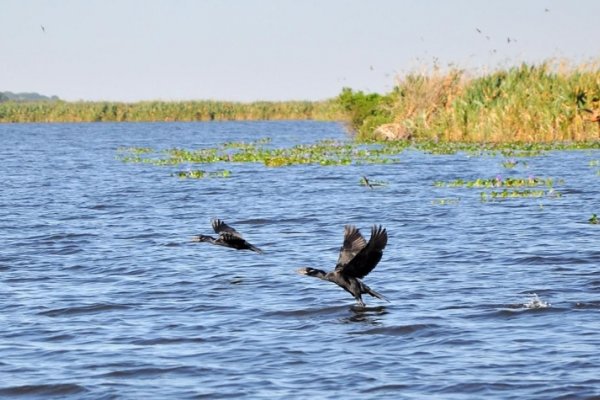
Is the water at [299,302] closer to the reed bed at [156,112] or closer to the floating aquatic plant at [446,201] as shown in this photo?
the floating aquatic plant at [446,201]

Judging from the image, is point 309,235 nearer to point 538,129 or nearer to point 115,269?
point 115,269

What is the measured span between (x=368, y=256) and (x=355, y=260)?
0.20 meters

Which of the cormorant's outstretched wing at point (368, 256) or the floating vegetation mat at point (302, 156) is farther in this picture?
the floating vegetation mat at point (302, 156)

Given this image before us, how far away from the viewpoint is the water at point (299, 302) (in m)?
10.1

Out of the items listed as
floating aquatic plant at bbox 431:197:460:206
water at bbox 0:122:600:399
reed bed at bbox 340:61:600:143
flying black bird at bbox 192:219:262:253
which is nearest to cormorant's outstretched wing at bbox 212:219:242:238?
flying black bird at bbox 192:219:262:253

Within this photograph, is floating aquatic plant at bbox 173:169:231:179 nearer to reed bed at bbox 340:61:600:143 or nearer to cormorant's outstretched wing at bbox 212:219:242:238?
reed bed at bbox 340:61:600:143

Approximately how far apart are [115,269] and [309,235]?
4891 millimetres

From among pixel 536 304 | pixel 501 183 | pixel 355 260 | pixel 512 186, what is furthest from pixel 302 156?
pixel 355 260

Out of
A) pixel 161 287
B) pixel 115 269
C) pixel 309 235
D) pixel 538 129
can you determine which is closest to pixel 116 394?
pixel 161 287

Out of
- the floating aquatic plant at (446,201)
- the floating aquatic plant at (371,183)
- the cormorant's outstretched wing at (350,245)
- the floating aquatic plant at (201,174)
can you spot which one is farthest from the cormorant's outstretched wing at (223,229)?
the floating aquatic plant at (201,174)

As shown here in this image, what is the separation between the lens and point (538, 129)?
4291 cm

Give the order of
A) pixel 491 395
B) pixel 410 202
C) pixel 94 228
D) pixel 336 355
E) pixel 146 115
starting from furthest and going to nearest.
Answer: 1. pixel 146 115
2. pixel 410 202
3. pixel 94 228
4. pixel 336 355
5. pixel 491 395

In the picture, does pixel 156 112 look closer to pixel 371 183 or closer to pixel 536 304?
pixel 371 183

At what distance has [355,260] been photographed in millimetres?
12438
